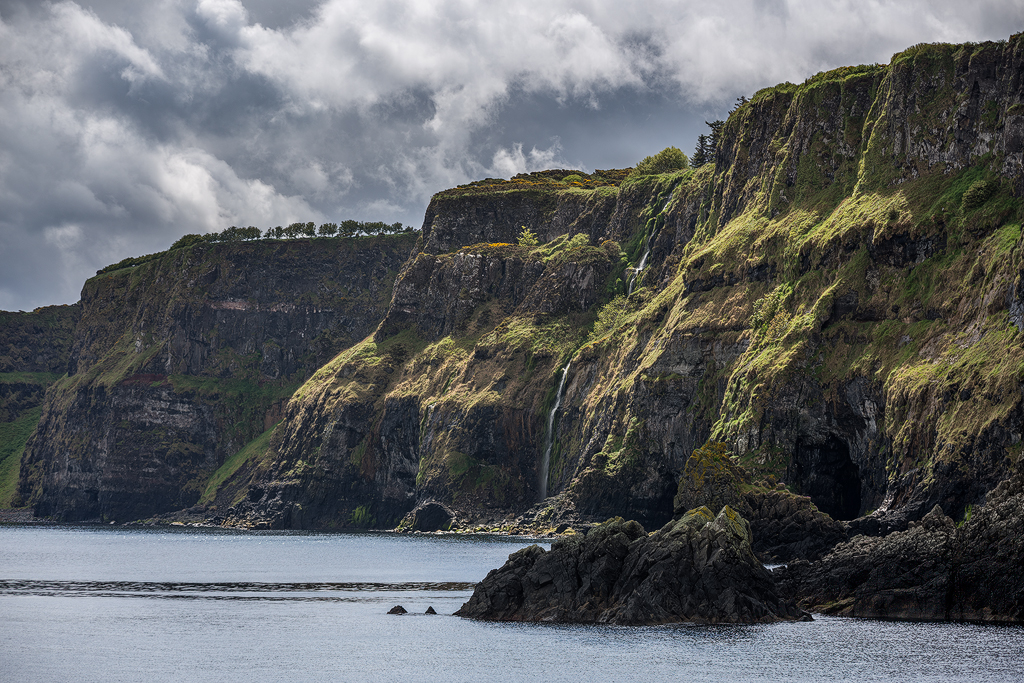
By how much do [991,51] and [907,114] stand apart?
12297 mm

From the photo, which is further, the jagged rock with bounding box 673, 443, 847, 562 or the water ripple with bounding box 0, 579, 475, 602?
the jagged rock with bounding box 673, 443, 847, 562

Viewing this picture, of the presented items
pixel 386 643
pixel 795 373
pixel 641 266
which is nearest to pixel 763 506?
pixel 795 373

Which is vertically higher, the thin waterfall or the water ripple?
the thin waterfall

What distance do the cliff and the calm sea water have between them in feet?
108

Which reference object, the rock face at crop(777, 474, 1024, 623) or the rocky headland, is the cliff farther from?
the rock face at crop(777, 474, 1024, 623)

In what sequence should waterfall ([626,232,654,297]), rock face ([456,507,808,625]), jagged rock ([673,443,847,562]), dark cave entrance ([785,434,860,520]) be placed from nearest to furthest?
rock face ([456,507,808,625])
jagged rock ([673,443,847,562])
dark cave entrance ([785,434,860,520])
waterfall ([626,232,654,297])

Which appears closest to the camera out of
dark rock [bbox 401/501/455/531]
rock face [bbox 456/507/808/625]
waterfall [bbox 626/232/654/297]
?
rock face [bbox 456/507/808/625]

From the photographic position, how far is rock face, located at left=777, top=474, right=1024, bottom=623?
192ft

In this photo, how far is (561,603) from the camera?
6425cm

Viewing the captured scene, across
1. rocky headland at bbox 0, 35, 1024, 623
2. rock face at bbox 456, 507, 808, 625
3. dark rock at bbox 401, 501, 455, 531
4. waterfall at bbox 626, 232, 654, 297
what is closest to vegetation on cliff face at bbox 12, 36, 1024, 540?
rocky headland at bbox 0, 35, 1024, 623

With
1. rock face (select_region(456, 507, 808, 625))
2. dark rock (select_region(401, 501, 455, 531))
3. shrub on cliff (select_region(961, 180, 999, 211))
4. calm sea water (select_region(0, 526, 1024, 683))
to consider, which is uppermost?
shrub on cliff (select_region(961, 180, 999, 211))

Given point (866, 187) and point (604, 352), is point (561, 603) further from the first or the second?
point (604, 352)

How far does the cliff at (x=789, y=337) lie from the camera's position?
96.1 metres

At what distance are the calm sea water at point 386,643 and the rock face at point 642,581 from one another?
1.65 metres
